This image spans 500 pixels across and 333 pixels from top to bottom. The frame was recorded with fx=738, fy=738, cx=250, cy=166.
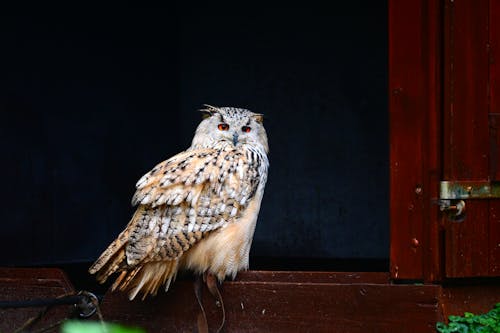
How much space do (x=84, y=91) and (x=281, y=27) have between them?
2464 millimetres

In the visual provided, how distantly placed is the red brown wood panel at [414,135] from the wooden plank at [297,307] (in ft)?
0.82

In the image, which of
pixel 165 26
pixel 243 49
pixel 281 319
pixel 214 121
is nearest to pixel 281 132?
pixel 243 49

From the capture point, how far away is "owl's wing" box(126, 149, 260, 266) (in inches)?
128

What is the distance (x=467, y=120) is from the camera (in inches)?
137

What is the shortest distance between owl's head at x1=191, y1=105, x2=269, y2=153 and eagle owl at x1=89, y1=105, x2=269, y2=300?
0.27m

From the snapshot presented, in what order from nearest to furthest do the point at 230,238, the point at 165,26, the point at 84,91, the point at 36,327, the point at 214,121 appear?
the point at 230,238
the point at 36,327
the point at 214,121
the point at 84,91
the point at 165,26

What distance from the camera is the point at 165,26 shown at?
372 inches

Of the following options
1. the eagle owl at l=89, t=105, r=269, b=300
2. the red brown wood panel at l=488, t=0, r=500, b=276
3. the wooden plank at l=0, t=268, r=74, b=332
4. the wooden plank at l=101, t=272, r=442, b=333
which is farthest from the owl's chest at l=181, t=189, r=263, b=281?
the red brown wood panel at l=488, t=0, r=500, b=276

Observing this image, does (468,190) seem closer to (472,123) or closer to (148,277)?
(472,123)

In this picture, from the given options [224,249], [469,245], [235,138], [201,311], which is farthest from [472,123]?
[201,311]

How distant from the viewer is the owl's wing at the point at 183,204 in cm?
324

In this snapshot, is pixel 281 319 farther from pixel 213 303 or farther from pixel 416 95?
pixel 416 95

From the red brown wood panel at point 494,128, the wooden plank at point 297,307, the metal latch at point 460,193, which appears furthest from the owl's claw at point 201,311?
the red brown wood panel at point 494,128

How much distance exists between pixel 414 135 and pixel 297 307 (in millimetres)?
991
